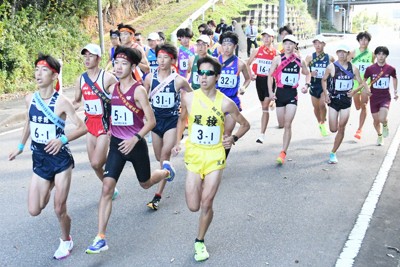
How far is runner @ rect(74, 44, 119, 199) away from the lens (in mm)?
6051

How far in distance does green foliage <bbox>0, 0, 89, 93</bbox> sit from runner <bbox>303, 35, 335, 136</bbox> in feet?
28.5

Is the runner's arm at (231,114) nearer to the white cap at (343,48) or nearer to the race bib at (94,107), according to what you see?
the race bib at (94,107)

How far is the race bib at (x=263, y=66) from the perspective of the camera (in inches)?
404

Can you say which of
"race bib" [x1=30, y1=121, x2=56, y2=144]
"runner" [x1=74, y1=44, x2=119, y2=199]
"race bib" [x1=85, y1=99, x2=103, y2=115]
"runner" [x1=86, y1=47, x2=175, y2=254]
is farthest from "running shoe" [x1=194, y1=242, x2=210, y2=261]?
"race bib" [x1=85, y1=99, x2=103, y2=115]

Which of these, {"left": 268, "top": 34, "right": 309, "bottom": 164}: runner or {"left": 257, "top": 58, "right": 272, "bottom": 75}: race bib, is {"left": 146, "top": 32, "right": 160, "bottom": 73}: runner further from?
{"left": 268, "top": 34, "right": 309, "bottom": 164}: runner

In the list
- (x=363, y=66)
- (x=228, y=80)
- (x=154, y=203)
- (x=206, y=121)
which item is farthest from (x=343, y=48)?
(x=206, y=121)

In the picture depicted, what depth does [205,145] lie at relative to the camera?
507cm

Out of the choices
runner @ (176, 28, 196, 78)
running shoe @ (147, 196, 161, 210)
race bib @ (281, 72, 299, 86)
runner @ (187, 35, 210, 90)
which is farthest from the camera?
runner @ (176, 28, 196, 78)

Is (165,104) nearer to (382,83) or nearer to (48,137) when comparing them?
(48,137)

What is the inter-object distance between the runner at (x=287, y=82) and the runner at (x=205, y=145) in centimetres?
353

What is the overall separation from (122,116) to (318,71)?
19.4ft

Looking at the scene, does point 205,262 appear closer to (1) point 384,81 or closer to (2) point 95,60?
(2) point 95,60

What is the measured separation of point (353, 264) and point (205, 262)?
134cm

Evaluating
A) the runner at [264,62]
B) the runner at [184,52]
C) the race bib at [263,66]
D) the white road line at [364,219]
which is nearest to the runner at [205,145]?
the white road line at [364,219]
